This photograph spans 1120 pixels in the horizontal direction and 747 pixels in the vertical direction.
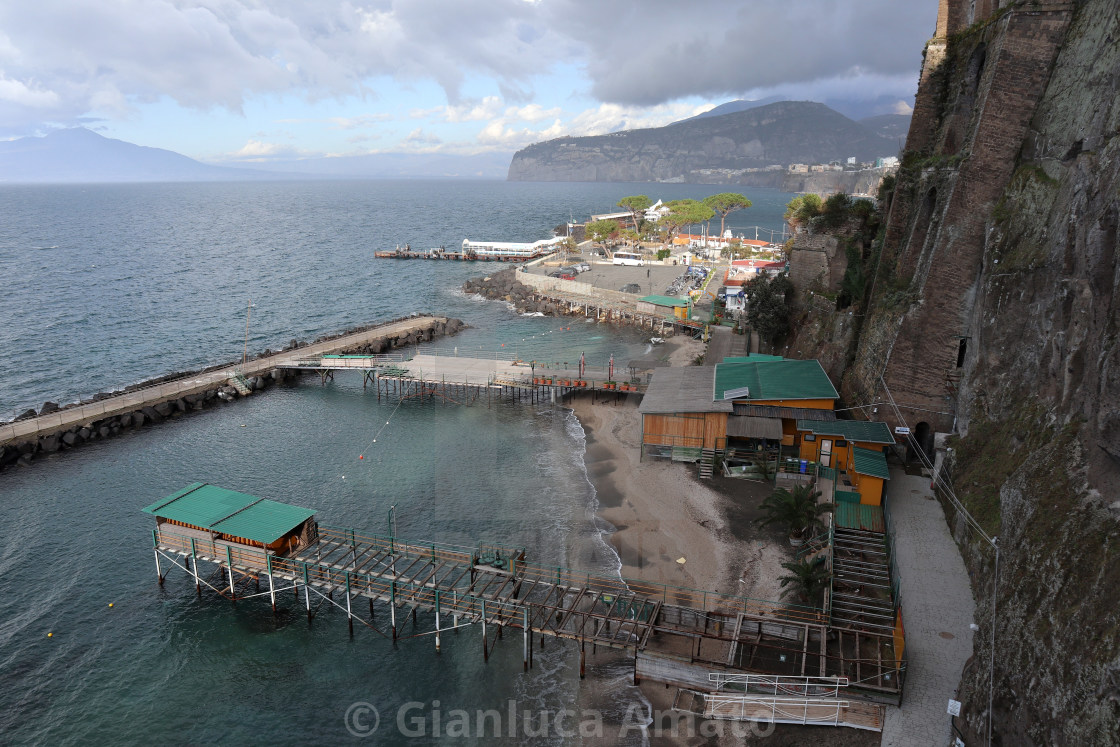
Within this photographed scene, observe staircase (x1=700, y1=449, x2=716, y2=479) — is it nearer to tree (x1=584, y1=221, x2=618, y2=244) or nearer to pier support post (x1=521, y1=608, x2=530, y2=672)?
pier support post (x1=521, y1=608, x2=530, y2=672)

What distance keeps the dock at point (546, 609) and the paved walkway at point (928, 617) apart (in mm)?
660

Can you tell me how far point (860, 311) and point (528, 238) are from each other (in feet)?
423

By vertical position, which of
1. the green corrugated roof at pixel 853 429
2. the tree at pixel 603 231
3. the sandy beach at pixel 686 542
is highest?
the tree at pixel 603 231

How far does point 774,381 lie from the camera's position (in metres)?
40.4

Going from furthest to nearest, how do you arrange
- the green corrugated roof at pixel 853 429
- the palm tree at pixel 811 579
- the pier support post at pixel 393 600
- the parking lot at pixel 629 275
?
the parking lot at pixel 629 275 → the green corrugated roof at pixel 853 429 → the pier support post at pixel 393 600 → the palm tree at pixel 811 579

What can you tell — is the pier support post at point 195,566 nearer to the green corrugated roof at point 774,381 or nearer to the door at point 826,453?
the green corrugated roof at point 774,381

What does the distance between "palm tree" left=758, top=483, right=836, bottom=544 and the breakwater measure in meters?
44.9

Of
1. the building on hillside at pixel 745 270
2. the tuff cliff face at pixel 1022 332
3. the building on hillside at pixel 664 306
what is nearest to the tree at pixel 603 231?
the building on hillside at pixel 745 270

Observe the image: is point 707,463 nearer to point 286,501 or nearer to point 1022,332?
point 1022,332

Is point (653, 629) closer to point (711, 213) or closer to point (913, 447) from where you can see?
point (913, 447)

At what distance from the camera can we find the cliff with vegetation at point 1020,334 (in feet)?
53.2

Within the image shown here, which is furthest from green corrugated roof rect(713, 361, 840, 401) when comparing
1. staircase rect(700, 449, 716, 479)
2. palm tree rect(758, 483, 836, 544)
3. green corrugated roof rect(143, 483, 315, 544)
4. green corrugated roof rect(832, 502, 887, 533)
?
green corrugated roof rect(143, 483, 315, 544)

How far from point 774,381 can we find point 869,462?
9.54 metres

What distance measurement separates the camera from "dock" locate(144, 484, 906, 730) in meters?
20.9
